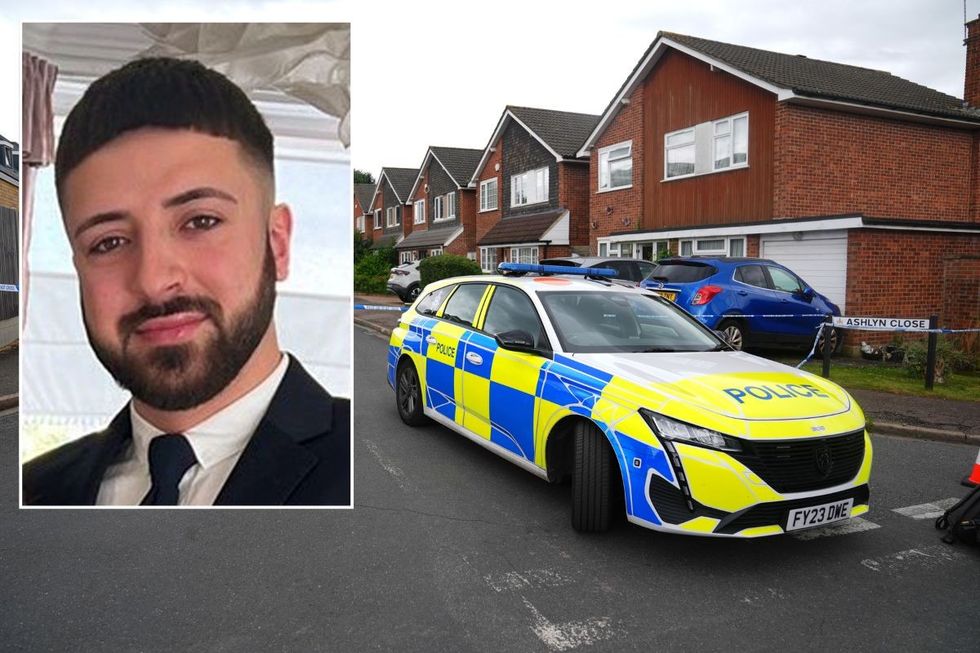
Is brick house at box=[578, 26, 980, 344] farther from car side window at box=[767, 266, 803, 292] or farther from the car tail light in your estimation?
the car tail light

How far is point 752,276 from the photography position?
1231 centimetres

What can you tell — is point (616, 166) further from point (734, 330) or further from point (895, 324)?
point (895, 324)

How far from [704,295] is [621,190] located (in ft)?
34.6

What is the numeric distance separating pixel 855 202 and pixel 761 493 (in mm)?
15067

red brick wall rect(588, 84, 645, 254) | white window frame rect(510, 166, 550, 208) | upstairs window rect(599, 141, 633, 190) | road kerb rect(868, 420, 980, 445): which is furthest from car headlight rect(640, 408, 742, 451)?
white window frame rect(510, 166, 550, 208)

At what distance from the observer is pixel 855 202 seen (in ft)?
56.3

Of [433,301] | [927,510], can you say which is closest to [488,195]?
[433,301]

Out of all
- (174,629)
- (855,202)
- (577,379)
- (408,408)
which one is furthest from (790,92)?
(174,629)

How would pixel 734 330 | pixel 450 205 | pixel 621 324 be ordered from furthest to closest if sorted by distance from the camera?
pixel 450 205, pixel 734 330, pixel 621 324

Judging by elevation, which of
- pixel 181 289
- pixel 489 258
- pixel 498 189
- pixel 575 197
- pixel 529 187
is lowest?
pixel 181 289

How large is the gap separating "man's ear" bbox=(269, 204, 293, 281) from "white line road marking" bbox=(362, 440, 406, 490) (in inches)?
150

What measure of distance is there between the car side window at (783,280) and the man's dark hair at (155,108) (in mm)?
11504

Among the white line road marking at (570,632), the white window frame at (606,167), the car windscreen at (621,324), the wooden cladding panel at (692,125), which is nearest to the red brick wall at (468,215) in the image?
the white window frame at (606,167)

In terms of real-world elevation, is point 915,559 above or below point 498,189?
below
